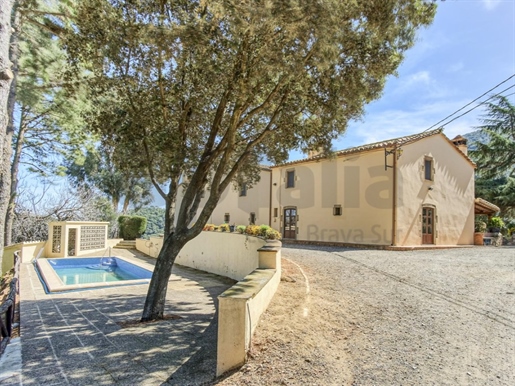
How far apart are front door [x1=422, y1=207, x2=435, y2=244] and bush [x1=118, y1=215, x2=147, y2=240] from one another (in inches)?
675

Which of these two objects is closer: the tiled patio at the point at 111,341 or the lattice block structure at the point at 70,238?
the tiled patio at the point at 111,341

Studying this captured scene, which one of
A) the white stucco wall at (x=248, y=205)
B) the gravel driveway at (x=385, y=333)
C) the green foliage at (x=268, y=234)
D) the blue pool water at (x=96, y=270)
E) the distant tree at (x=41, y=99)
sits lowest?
the blue pool water at (x=96, y=270)

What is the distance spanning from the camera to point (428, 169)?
16.6 metres

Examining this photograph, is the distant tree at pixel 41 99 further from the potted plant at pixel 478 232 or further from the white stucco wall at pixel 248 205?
the potted plant at pixel 478 232

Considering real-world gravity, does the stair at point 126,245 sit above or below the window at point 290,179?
below

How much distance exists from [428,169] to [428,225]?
2.92m

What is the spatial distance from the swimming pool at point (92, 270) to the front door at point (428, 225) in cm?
1320

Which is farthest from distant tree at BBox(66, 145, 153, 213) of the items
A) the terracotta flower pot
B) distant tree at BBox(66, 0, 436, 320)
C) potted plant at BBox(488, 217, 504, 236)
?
potted plant at BBox(488, 217, 504, 236)

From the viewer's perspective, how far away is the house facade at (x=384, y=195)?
14992mm

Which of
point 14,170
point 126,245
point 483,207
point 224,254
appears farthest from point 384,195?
point 14,170

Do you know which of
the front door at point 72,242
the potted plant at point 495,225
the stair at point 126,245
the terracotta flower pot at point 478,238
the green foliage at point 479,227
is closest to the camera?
the front door at point 72,242

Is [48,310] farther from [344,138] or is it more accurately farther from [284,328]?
[344,138]

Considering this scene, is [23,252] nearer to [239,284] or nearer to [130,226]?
[130,226]

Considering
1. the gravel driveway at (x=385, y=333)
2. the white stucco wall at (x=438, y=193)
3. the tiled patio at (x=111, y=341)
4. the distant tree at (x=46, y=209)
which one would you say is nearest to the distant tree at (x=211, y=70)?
the tiled patio at (x=111, y=341)
